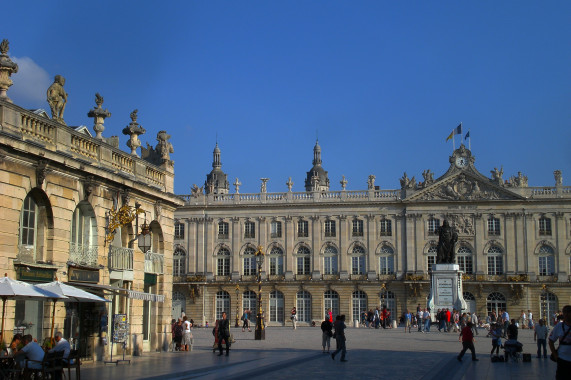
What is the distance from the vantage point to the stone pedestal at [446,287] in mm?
43969

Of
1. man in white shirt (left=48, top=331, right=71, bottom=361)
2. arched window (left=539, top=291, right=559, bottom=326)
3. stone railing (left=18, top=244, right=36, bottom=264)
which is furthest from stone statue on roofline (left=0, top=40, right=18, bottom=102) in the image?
arched window (left=539, top=291, right=559, bottom=326)

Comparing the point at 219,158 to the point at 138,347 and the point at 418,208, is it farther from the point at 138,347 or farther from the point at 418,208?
the point at 138,347

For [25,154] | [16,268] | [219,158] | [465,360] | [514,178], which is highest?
[219,158]

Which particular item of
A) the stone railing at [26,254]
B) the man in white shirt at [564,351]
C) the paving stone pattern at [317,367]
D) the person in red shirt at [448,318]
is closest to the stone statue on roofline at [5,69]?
the stone railing at [26,254]

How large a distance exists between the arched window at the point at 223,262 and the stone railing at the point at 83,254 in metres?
55.5

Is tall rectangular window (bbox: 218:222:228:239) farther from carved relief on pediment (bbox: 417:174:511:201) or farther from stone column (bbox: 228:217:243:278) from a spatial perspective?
carved relief on pediment (bbox: 417:174:511:201)

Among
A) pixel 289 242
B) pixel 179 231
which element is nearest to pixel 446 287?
pixel 289 242

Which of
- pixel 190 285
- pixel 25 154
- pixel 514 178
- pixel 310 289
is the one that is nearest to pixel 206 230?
pixel 190 285

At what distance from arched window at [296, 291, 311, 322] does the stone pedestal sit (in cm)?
3177

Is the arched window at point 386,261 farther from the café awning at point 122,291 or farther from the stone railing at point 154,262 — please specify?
the café awning at point 122,291

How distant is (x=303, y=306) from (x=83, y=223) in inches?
2169

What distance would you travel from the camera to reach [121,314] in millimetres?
24203

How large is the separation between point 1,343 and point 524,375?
12646 mm

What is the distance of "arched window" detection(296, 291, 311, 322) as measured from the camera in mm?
76875
